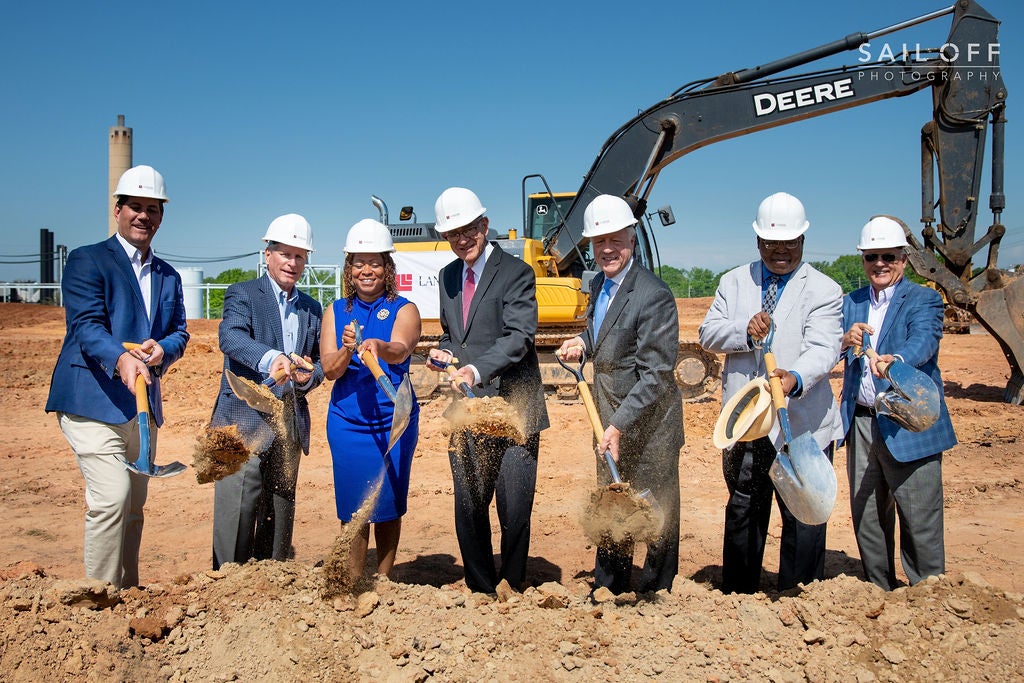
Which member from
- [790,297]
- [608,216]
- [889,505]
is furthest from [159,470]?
[889,505]

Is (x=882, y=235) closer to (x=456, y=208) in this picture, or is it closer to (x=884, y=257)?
(x=884, y=257)

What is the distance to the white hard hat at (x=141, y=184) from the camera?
364 cm

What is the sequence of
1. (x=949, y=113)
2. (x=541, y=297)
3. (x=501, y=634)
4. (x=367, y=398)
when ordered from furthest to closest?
1. (x=541, y=297)
2. (x=949, y=113)
3. (x=367, y=398)
4. (x=501, y=634)

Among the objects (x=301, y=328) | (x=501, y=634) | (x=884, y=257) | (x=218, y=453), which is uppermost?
(x=884, y=257)

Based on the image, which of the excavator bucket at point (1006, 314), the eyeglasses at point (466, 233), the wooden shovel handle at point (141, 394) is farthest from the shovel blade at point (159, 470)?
the excavator bucket at point (1006, 314)

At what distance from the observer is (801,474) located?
3.46 metres

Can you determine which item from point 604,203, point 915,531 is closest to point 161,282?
point 604,203

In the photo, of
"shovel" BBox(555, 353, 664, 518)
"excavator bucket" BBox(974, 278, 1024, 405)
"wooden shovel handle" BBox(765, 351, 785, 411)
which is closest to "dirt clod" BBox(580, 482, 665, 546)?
"shovel" BBox(555, 353, 664, 518)

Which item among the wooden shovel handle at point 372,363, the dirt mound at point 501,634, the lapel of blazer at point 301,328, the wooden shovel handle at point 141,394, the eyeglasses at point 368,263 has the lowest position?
the dirt mound at point 501,634

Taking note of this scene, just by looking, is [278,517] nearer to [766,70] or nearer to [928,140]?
[766,70]

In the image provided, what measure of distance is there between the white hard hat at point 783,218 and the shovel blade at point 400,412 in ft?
6.09

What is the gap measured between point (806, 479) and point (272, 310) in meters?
2.64

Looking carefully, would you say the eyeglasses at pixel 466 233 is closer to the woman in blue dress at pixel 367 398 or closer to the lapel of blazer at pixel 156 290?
the woman in blue dress at pixel 367 398

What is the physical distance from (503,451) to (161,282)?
1.86 meters
